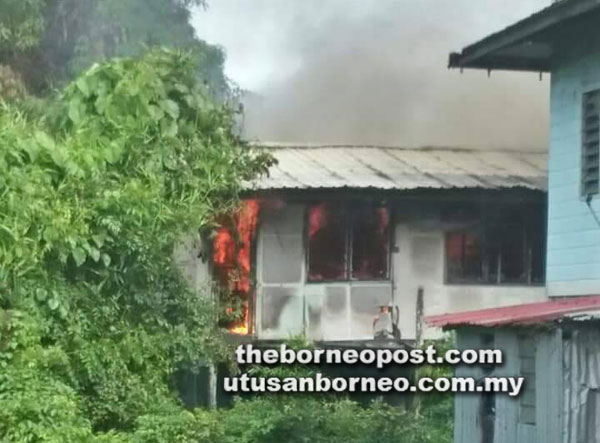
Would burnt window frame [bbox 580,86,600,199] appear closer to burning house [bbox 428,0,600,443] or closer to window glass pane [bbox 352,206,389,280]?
burning house [bbox 428,0,600,443]

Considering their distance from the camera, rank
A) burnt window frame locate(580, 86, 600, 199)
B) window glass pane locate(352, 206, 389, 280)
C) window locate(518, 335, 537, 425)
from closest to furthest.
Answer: window locate(518, 335, 537, 425)
burnt window frame locate(580, 86, 600, 199)
window glass pane locate(352, 206, 389, 280)

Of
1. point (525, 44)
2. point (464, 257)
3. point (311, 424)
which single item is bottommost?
point (311, 424)

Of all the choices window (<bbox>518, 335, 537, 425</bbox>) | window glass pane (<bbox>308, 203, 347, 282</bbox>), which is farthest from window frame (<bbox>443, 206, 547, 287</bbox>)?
window (<bbox>518, 335, 537, 425</bbox>)

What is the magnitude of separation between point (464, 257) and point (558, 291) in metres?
1.03

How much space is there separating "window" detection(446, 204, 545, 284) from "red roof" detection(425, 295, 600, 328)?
0.52 metres

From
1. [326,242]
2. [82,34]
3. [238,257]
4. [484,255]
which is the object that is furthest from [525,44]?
[82,34]

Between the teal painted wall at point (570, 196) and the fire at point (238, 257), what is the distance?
2.44 meters

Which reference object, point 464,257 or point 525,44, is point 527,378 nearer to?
point 464,257

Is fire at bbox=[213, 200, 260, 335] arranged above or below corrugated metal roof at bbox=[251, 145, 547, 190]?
below

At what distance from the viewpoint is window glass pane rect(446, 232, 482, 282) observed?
10.0 metres

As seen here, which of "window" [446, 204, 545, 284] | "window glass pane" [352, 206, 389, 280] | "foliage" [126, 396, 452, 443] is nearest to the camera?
"foliage" [126, 396, 452, 443]

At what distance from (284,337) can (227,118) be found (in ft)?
6.13

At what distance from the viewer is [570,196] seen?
30.3 feet

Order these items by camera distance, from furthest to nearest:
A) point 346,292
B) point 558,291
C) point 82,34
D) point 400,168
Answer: point 82,34
point 400,168
point 346,292
point 558,291
